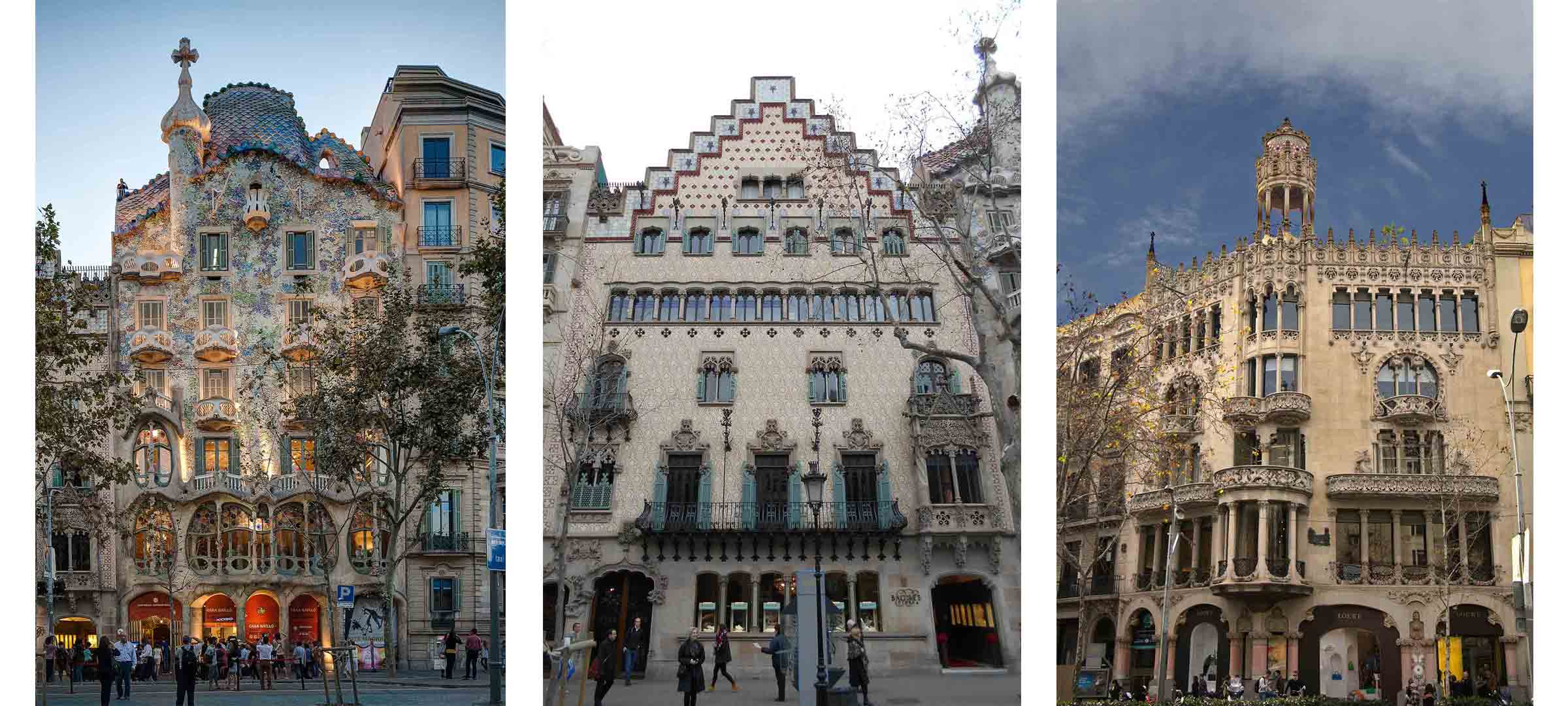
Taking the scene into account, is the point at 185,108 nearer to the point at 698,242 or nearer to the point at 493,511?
the point at 493,511

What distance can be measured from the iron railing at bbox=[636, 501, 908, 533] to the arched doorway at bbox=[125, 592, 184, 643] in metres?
2.77

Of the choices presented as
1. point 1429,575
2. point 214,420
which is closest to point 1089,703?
point 1429,575

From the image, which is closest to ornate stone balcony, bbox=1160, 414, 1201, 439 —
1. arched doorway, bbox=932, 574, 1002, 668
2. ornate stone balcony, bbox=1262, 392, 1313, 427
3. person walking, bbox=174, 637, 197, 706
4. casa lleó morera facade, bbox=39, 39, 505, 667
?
ornate stone balcony, bbox=1262, 392, 1313, 427

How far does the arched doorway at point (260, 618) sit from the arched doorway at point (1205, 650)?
209 inches

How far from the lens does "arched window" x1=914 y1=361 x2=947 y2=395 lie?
28.0 ft

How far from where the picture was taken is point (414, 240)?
8.70 metres

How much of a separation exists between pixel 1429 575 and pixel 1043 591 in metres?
2.28

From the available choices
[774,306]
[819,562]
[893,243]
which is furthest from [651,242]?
[819,562]

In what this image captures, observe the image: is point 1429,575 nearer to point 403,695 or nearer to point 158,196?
point 403,695

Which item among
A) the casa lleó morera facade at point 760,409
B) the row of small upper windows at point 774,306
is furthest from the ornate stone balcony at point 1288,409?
the row of small upper windows at point 774,306

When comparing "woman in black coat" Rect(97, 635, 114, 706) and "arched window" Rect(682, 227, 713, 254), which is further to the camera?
"arched window" Rect(682, 227, 713, 254)

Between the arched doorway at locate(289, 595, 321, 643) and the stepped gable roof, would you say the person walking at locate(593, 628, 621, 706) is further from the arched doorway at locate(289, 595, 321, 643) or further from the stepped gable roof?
the stepped gable roof

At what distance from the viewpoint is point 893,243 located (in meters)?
8.70

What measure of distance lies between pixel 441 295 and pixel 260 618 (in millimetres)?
2165
